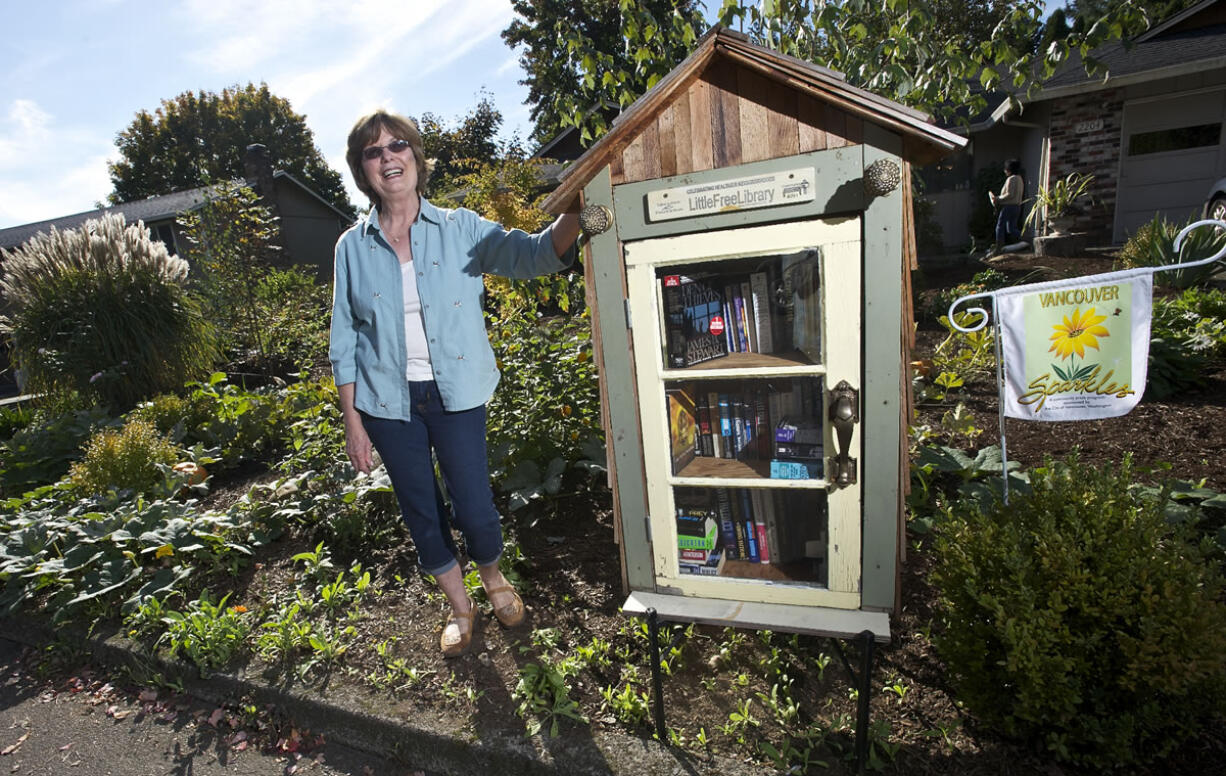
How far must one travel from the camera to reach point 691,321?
212 centimetres

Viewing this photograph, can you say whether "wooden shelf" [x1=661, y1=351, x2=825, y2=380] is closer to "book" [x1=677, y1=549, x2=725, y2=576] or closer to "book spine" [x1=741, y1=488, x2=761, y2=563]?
"book spine" [x1=741, y1=488, x2=761, y2=563]

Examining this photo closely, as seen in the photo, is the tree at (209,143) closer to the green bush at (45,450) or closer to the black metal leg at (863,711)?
the green bush at (45,450)

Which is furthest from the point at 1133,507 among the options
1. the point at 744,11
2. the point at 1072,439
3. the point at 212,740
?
the point at 212,740

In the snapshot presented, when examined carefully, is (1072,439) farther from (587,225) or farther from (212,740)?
(212,740)

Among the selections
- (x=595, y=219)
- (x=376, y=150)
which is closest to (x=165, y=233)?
(x=376, y=150)

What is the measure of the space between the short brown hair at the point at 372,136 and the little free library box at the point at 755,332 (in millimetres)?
629

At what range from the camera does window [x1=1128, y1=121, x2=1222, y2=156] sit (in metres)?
9.60

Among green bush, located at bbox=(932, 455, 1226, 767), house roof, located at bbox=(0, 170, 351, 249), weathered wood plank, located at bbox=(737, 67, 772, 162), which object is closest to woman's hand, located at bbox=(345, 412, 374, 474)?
weathered wood plank, located at bbox=(737, 67, 772, 162)

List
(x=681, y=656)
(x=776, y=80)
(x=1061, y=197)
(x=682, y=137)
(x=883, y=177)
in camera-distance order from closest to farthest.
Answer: (x=883, y=177), (x=776, y=80), (x=682, y=137), (x=681, y=656), (x=1061, y=197)

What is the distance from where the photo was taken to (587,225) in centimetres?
188

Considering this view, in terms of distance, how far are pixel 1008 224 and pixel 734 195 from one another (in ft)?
36.8

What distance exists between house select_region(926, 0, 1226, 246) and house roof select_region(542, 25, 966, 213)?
33.6ft

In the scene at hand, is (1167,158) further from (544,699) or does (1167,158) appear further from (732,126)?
(544,699)

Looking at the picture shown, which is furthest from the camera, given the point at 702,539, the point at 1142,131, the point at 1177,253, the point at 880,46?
the point at 1142,131
